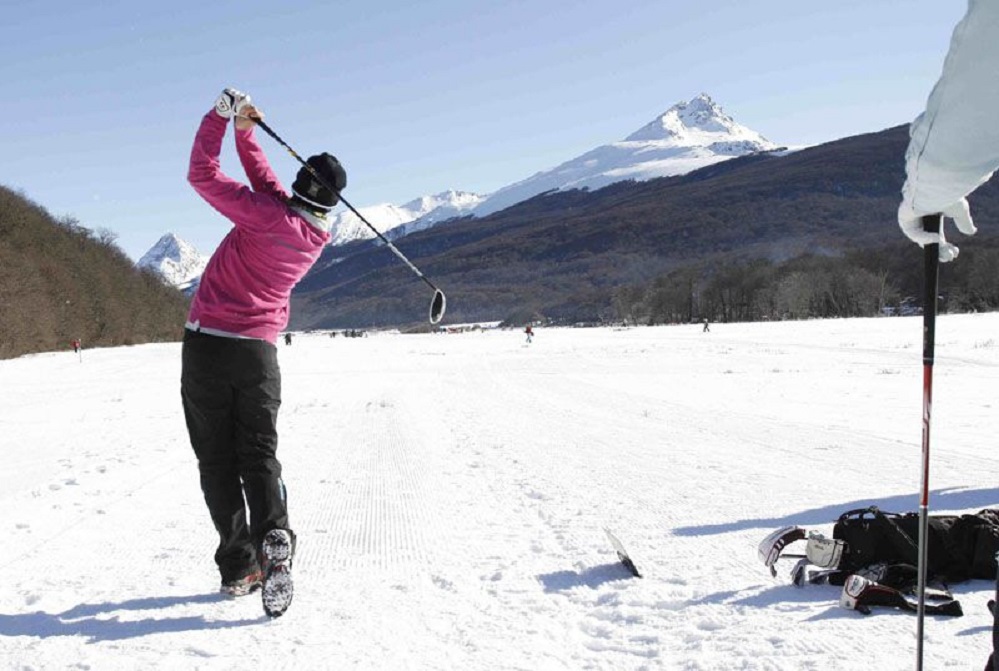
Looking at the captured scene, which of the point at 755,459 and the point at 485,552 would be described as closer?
the point at 485,552

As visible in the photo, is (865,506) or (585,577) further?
(865,506)

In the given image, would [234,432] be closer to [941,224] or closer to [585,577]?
[585,577]

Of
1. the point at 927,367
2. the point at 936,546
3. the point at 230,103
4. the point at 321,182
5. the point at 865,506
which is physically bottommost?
the point at 865,506

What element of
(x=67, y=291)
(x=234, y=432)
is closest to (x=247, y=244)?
(x=234, y=432)

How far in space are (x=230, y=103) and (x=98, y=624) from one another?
2.38 m

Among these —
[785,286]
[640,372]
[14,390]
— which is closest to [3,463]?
[14,390]

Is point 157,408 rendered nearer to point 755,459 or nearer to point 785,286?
point 755,459

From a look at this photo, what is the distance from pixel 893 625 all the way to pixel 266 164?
3.52 meters

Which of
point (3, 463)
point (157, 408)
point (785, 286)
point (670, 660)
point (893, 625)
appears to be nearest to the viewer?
point (670, 660)

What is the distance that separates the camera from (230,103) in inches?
142

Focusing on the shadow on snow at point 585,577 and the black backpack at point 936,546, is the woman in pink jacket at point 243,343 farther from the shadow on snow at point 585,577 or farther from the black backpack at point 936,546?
the black backpack at point 936,546

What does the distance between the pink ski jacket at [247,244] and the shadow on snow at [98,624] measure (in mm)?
1287

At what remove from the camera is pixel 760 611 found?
3.42 meters

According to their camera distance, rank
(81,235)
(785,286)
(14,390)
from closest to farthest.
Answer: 1. (14,390)
2. (81,235)
3. (785,286)
